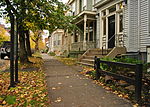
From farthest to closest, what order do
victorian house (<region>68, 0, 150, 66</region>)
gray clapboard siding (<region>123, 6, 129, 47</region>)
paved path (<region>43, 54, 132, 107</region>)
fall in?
gray clapboard siding (<region>123, 6, 129, 47</region>) < victorian house (<region>68, 0, 150, 66</region>) < paved path (<region>43, 54, 132, 107</region>)

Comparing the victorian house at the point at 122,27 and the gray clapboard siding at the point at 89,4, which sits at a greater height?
the gray clapboard siding at the point at 89,4

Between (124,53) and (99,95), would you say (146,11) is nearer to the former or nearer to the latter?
(124,53)

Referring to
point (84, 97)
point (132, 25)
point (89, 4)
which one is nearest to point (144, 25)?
point (132, 25)

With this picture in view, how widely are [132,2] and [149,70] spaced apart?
6.02 metres

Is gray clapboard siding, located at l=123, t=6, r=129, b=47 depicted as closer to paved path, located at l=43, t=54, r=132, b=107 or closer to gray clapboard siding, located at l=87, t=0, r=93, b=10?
paved path, located at l=43, t=54, r=132, b=107

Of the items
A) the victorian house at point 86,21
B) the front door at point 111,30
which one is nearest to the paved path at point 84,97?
the front door at point 111,30

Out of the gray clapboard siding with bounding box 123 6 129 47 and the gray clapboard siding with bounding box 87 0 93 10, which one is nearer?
the gray clapboard siding with bounding box 123 6 129 47

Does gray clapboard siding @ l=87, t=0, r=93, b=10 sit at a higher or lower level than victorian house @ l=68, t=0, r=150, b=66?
higher

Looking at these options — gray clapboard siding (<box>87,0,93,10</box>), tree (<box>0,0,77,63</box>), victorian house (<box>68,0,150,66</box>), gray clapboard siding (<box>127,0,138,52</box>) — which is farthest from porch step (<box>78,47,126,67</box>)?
gray clapboard siding (<box>87,0,93,10</box>)

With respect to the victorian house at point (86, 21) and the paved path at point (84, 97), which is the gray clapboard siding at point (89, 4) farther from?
the paved path at point (84, 97)

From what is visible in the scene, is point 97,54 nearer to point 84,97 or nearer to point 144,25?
point 144,25

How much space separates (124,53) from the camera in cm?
941

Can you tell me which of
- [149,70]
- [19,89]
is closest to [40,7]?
[19,89]

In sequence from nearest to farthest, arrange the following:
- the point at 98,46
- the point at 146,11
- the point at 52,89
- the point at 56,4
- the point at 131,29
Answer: the point at 52,89, the point at 146,11, the point at 131,29, the point at 56,4, the point at 98,46
